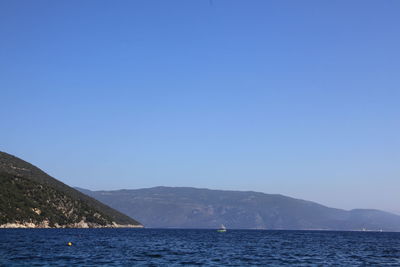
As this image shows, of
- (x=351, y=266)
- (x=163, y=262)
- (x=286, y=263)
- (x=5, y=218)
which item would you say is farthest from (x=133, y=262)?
(x=5, y=218)

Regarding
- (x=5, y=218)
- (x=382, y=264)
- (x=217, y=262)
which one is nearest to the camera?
(x=217, y=262)

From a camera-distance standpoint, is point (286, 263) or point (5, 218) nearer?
point (286, 263)

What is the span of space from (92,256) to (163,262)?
14.4 m

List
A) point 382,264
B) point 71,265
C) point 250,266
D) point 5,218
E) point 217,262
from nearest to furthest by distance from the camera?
point 71,265
point 250,266
point 217,262
point 382,264
point 5,218

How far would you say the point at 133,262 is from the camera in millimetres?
72312

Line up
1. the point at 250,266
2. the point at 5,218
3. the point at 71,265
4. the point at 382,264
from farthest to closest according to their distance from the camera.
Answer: the point at 5,218 → the point at 382,264 → the point at 250,266 → the point at 71,265

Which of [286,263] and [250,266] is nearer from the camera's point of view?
[250,266]

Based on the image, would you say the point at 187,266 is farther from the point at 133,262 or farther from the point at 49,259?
the point at 49,259

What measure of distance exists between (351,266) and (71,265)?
145 feet

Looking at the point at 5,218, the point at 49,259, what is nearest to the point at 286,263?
the point at 49,259

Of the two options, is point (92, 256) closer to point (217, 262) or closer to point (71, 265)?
point (71, 265)

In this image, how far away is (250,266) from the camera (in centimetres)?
7200

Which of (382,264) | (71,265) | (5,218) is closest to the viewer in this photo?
(71,265)

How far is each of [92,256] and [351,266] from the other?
43335 millimetres
